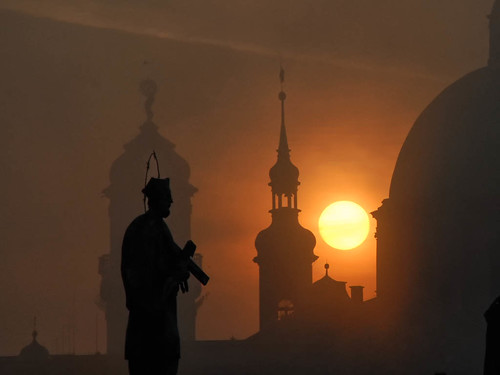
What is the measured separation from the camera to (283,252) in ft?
307

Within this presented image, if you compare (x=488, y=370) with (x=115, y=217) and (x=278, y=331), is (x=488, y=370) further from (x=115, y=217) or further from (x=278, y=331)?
(x=115, y=217)

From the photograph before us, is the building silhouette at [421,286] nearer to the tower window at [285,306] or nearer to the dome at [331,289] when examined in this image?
the dome at [331,289]

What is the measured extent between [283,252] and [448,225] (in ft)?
64.6

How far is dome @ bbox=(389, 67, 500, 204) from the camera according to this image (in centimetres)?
7050

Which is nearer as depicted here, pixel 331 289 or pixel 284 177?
pixel 331 289

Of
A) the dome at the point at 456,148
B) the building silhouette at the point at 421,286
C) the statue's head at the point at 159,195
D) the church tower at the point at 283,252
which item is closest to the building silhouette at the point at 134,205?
the church tower at the point at 283,252

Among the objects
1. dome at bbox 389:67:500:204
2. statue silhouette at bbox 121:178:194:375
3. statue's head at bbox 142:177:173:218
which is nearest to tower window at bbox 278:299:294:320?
dome at bbox 389:67:500:204

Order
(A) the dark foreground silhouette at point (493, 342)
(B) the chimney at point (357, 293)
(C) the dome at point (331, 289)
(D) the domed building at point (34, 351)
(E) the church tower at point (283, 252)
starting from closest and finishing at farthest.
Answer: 1. (A) the dark foreground silhouette at point (493, 342)
2. (C) the dome at point (331, 289)
3. (B) the chimney at point (357, 293)
4. (D) the domed building at point (34, 351)
5. (E) the church tower at point (283, 252)

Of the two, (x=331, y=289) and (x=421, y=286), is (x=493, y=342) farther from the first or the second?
(x=421, y=286)

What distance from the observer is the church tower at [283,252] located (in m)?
93.3

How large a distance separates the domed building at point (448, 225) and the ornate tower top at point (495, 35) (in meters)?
0.05

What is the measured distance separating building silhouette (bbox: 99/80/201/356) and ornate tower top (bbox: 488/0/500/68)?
3153 cm

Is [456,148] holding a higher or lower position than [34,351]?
higher

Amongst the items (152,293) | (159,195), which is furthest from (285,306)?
(152,293)
